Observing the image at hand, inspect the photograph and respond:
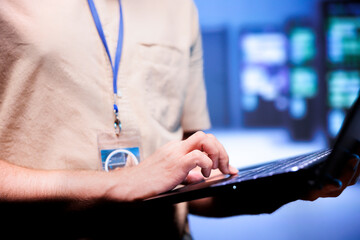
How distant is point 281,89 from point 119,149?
277 inches

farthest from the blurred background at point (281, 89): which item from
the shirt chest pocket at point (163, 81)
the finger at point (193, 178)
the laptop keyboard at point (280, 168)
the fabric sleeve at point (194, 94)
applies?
the laptop keyboard at point (280, 168)

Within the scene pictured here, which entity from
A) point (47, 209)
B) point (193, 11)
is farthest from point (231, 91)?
point (47, 209)

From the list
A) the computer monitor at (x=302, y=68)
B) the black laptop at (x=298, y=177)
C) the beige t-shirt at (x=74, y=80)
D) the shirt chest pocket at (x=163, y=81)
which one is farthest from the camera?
the computer monitor at (x=302, y=68)

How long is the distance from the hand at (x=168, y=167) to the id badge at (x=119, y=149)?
0.18 m

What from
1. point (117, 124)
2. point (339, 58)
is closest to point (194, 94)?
point (117, 124)

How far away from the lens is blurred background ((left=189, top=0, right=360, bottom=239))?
2615 mm

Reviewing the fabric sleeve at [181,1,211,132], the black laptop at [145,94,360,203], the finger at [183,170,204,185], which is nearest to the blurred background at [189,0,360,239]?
the fabric sleeve at [181,1,211,132]

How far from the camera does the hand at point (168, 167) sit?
0.59 meters

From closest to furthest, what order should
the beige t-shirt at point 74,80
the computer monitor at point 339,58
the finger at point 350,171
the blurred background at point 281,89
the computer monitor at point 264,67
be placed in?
the finger at point 350,171, the beige t-shirt at point 74,80, the blurred background at point 281,89, the computer monitor at point 339,58, the computer monitor at point 264,67

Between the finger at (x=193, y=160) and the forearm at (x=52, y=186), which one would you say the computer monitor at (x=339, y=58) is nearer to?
the finger at (x=193, y=160)

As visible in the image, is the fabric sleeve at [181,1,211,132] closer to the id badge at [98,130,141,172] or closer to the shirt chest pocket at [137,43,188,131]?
the shirt chest pocket at [137,43,188,131]

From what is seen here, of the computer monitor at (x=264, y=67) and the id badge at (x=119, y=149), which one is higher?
the id badge at (x=119, y=149)

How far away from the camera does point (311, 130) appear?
18.4 feet

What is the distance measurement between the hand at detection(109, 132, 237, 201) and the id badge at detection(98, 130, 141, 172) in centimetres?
18
